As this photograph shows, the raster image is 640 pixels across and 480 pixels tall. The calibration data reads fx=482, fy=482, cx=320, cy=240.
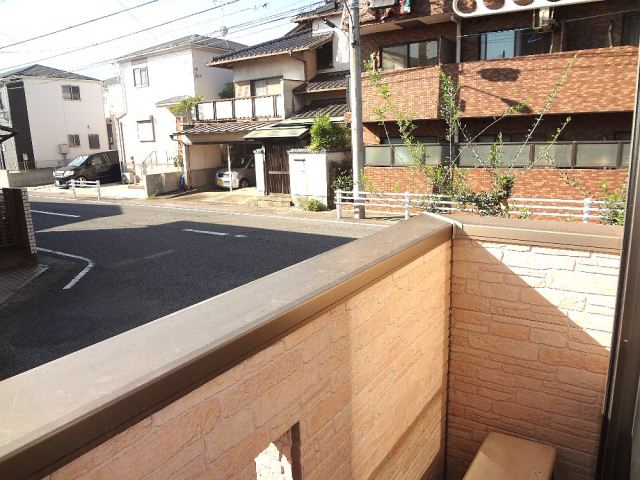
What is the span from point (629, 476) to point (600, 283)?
4.44 ft

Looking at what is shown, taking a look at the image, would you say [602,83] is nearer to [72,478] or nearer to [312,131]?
[312,131]

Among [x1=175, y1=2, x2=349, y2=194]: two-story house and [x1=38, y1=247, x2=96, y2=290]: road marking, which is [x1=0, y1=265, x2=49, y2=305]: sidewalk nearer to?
[x1=38, y1=247, x2=96, y2=290]: road marking

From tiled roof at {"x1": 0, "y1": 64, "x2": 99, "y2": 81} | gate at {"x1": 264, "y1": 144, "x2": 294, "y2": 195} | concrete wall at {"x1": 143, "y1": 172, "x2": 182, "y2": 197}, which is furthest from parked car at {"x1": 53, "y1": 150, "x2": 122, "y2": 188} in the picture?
gate at {"x1": 264, "y1": 144, "x2": 294, "y2": 195}

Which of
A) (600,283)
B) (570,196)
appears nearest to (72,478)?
(600,283)

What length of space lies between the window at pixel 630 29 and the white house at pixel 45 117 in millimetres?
33577

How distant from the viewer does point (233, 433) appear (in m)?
2.00

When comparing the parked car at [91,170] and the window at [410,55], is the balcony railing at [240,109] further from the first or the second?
the parked car at [91,170]

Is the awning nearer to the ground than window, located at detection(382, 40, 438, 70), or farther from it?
nearer to the ground

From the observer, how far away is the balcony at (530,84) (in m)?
12.5

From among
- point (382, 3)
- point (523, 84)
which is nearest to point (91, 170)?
point (382, 3)

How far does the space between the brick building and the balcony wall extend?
1061cm

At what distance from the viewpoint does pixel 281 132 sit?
66.8ft

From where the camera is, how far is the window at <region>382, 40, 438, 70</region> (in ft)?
53.5

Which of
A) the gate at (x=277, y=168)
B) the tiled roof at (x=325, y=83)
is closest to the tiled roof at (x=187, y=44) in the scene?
the tiled roof at (x=325, y=83)
